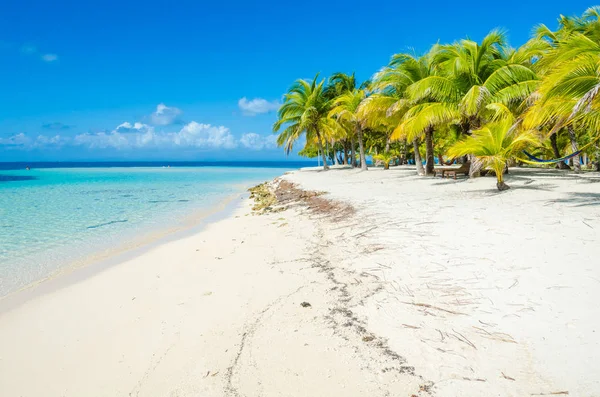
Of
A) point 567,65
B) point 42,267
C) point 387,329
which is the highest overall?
point 567,65

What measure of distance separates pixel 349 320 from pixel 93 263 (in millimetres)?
6353

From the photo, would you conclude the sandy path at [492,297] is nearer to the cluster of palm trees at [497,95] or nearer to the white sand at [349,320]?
the white sand at [349,320]

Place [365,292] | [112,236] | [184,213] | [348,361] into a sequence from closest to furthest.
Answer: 1. [348,361]
2. [365,292]
3. [112,236]
4. [184,213]

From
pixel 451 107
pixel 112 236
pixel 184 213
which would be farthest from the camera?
pixel 184 213

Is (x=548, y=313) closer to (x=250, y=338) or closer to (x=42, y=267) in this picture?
(x=250, y=338)

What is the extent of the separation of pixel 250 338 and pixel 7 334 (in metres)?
3.23

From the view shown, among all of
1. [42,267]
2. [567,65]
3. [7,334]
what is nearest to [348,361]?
[7,334]

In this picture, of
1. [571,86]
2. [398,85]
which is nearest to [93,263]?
[571,86]

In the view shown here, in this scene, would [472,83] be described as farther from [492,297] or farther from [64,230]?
[64,230]

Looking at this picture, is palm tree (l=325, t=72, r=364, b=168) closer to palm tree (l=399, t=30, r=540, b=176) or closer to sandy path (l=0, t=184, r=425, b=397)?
palm tree (l=399, t=30, r=540, b=176)

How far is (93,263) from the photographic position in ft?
24.0

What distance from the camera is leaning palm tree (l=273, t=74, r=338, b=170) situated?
88.2ft

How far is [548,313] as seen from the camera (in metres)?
2.96

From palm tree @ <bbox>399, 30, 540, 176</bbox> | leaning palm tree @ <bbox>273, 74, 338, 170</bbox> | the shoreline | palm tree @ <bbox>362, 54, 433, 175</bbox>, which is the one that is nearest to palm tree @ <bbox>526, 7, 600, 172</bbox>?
palm tree @ <bbox>399, 30, 540, 176</bbox>
